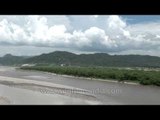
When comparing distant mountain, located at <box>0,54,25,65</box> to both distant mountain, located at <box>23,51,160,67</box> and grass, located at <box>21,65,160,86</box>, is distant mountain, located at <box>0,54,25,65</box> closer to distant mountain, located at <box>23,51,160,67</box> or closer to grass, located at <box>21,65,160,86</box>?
distant mountain, located at <box>23,51,160,67</box>

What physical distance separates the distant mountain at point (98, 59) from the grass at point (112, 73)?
0.09 metres

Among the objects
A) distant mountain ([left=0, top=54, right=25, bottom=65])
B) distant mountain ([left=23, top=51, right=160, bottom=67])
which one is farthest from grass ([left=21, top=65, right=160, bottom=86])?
distant mountain ([left=0, top=54, right=25, bottom=65])

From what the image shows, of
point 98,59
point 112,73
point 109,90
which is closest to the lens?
point 98,59

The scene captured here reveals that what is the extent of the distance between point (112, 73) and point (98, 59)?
0.56 m

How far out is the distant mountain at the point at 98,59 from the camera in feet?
12.3

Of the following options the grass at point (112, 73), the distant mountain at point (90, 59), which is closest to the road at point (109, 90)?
the grass at point (112, 73)

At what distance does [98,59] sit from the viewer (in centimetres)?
392

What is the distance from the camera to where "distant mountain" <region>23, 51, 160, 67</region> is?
3748mm

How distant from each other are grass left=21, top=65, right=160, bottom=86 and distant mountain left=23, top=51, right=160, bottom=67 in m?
0.09

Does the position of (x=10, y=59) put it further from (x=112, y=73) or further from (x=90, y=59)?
(x=112, y=73)

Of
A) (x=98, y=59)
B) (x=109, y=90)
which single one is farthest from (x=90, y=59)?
(x=109, y=90)

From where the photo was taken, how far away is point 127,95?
4480mm
